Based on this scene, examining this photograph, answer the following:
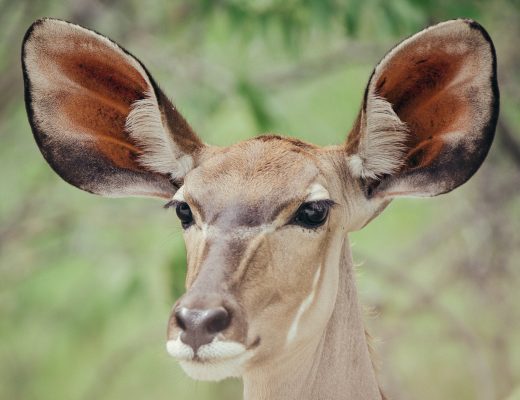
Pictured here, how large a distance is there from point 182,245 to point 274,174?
4409 millimetres

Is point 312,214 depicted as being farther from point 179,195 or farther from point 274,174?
point 179,195

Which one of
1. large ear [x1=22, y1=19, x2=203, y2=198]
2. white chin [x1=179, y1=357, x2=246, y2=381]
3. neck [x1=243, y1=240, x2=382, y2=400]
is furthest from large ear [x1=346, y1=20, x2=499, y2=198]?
white chin [x1=179, y1=357, x2=246, y2=381]

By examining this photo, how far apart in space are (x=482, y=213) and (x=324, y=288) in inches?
263

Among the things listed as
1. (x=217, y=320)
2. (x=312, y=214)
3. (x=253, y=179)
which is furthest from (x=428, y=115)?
(x=217, y=320)

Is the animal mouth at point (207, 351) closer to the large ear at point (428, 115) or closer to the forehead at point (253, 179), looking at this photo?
the forehead at point (253, 179)

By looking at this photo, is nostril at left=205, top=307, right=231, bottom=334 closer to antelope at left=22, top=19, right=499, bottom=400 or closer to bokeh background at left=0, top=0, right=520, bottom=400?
antelope at left=22, top=19, right=499, bottom=400

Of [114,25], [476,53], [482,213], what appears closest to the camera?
[476,53]

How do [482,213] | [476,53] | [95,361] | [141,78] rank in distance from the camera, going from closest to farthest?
1. [476,53]
2. [141,78]
3. [482,213]
4. [95,361]

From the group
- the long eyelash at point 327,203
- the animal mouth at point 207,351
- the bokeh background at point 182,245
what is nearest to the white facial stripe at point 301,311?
the long eyelash at point 327,203

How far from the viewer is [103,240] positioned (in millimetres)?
12656

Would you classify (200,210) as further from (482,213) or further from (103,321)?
(103,321)

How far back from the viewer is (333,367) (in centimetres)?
471

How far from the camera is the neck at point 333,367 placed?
463 centimetres

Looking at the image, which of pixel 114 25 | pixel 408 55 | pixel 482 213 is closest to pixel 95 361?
pixel 114 25
